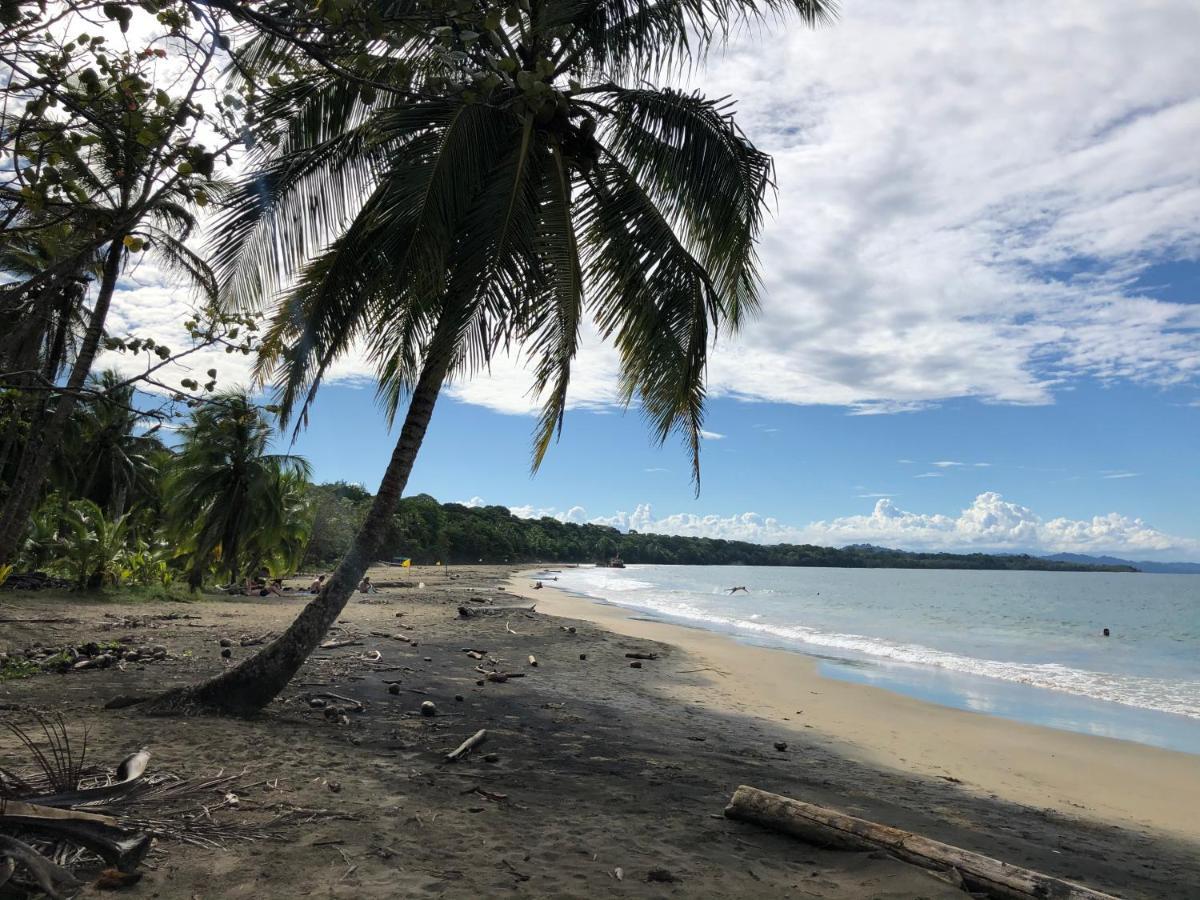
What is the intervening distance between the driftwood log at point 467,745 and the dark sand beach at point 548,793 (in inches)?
4.2

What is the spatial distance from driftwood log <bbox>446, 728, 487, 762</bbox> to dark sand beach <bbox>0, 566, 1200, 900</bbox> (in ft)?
0.35

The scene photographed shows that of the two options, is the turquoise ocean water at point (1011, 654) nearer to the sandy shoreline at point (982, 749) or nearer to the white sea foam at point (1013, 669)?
the white sea foam at point (1013, 669)

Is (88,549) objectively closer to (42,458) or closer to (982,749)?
(42,458)

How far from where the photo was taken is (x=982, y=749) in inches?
360

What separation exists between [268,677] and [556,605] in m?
23.5

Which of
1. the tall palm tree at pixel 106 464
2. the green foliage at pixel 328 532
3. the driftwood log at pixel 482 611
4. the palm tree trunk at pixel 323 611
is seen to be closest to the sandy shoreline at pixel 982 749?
Result: the palm tree trunk at pixel 323 611

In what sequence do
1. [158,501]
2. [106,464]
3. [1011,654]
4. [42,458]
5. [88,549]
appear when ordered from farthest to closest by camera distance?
[158,501], [106,464], [1011,654], [88,549], [42,458]

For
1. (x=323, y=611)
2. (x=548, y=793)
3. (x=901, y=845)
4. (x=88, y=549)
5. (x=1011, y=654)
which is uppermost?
(x=323, y=611)

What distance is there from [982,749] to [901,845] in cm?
608

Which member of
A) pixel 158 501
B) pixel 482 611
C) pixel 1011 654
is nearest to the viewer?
pixel 1011 654

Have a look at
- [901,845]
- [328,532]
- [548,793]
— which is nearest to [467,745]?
[548,793]

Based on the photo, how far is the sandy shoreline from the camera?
7184 millimetres

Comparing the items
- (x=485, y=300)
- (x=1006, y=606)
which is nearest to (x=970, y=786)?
(x=485, y=300)

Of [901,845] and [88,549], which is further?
[88,549]
